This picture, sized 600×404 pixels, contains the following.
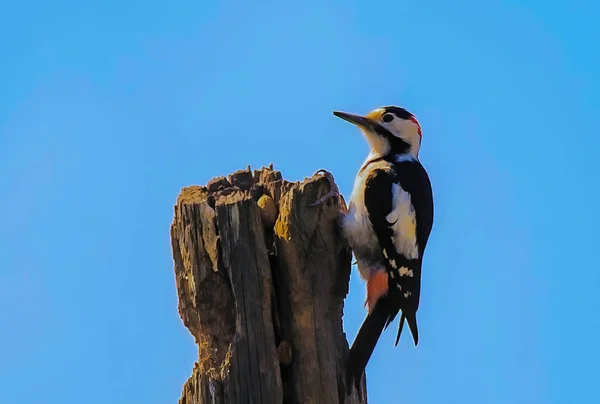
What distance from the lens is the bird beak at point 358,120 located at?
5.34 metres

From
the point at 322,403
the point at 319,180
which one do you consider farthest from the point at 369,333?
the point at 319,180

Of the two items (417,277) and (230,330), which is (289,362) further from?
(417,277)

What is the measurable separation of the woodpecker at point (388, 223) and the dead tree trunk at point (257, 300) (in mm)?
266

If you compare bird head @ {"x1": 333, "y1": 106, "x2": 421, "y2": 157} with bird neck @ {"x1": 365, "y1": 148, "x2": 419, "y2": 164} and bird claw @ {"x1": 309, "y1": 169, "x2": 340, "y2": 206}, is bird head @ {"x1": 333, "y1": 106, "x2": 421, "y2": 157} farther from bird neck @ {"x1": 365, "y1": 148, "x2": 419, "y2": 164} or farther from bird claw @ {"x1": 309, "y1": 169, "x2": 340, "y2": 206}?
bird claw @ {"x1": 309, "y1": 169, "x2": 340, "y2": 206}

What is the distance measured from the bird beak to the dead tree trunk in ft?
4.30

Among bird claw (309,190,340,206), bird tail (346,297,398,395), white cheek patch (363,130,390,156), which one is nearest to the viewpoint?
bird tail (346,297,398,395)

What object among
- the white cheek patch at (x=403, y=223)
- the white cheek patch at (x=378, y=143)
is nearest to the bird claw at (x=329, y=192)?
the white cheek patch at (x=403, y=223)

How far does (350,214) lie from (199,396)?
4.50 feet

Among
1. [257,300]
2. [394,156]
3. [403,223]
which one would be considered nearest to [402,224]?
[403,223]

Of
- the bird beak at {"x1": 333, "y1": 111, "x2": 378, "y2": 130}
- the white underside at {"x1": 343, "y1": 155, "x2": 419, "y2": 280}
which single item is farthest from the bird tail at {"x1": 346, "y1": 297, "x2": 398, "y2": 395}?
the bird beak at {"x1": 333, "y1": 111, "x2": 378, "y2": 130}

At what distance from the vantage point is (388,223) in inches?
188

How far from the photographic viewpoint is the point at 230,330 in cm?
389

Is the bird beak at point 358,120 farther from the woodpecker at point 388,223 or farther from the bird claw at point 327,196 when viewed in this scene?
the bird claw at point 327,196

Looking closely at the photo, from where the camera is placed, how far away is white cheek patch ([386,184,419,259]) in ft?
15.6
